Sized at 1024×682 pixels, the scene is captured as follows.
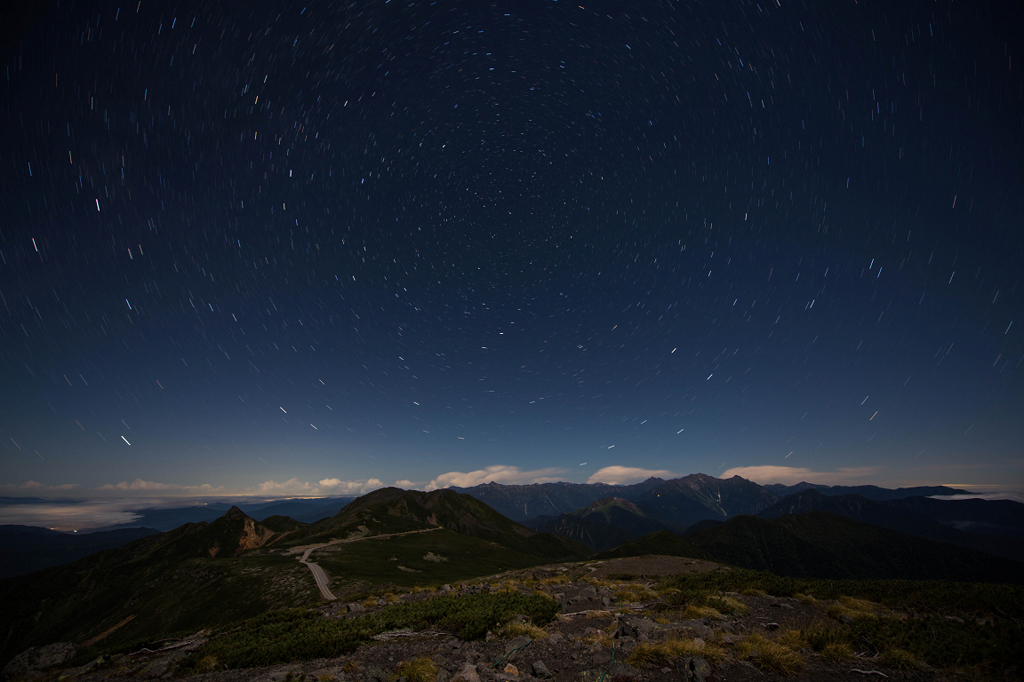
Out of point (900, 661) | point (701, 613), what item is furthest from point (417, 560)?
point (900, 661)

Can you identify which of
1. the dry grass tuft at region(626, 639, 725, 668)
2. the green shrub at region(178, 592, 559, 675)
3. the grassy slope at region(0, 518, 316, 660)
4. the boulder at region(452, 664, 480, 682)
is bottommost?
the grassy slope at region(0, 518, 316, 660)

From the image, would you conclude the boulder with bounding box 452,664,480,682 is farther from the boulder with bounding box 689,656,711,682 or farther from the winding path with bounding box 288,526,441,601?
the winding path with bounding box 288,526,441,601

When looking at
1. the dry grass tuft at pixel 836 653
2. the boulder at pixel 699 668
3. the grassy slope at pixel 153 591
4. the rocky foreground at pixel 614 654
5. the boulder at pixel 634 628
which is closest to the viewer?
the boulder at pixel 699 668

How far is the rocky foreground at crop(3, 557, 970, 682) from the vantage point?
9.64m

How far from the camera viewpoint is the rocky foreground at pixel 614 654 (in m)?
9.64

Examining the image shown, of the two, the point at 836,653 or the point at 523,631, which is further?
the point at 523,631

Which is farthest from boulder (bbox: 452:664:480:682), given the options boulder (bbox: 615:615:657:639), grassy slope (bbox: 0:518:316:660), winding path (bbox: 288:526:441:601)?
grassy slope (bbox: 0:518:316:660)

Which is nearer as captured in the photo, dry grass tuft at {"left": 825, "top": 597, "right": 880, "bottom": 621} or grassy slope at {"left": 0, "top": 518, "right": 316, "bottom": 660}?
dry grass tuft at {"left": 825, "top": 597, "right": 880, "bottom": 621}

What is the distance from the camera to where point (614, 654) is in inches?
439

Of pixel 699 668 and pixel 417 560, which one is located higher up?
pixel 699 668

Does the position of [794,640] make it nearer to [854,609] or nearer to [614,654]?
[614,654]

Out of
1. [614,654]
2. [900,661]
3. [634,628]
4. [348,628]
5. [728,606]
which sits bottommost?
[348,628]

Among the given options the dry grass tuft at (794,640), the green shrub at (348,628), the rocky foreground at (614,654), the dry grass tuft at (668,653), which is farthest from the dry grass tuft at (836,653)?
the green shrub at (348,628)

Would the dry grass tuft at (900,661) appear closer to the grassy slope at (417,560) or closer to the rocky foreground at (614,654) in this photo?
the rocky foreground at (614,654)
